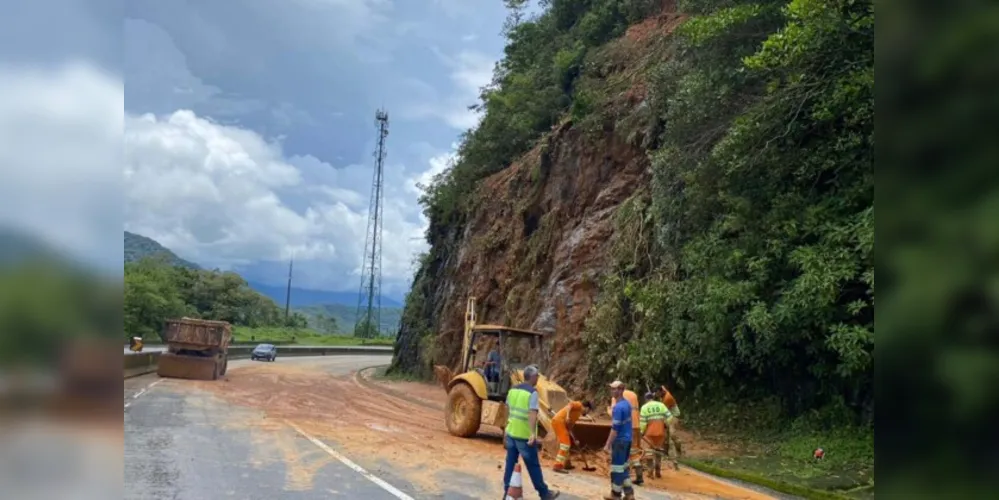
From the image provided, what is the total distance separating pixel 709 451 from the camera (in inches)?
563

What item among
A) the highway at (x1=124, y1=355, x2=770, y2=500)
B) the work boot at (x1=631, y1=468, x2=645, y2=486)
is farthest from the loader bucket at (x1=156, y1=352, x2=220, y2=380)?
the work boot at (x1=631, y1=468, x2=645, y2=486)

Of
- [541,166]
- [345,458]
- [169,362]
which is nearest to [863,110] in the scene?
[345,458]

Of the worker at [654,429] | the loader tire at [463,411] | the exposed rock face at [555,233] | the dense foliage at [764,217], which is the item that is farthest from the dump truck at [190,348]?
the worker at [654,429]

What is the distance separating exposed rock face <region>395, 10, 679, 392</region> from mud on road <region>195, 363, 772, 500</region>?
436 cm

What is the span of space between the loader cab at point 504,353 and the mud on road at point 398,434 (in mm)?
1218

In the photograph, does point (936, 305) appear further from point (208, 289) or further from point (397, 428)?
point (208, 289)

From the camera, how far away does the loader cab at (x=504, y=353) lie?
1580 centimetres

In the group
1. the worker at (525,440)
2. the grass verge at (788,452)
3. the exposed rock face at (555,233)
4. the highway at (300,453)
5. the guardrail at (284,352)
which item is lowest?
the guardrail at (284,352)

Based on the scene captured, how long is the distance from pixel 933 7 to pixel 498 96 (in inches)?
1392

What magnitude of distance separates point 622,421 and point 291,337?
2941 inches

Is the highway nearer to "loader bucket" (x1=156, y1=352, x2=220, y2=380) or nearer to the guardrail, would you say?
"loader bucket" (x1=156, y1=352, x2=220, y2=380)

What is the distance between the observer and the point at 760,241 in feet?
47.1

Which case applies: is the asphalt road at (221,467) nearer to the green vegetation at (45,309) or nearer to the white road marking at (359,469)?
the white road marking at (359,469)

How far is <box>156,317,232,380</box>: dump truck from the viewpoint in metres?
27.0
